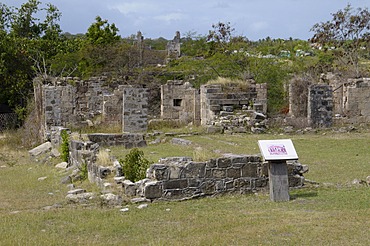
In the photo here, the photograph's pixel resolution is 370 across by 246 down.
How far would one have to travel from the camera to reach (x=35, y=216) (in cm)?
901

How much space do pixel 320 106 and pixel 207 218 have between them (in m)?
15.7

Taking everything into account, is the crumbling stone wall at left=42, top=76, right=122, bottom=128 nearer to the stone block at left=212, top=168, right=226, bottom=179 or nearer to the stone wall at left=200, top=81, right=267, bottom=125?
the stone wall at left=200, top=81, right=267, bottom=125

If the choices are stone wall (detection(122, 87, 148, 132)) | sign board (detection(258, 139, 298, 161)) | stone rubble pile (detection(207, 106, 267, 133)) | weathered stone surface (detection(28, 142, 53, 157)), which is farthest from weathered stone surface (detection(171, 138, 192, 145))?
sign board (detection(258, 139, 298, 161))

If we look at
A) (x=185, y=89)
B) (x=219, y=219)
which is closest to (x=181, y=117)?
(x=185, y=89)

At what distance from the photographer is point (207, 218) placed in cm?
842

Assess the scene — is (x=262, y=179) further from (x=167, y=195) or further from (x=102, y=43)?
(x=102, y=43)

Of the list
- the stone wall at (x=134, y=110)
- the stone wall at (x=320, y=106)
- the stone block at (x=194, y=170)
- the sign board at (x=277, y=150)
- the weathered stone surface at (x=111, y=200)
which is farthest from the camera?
the stone wall at (x=134, y=110)

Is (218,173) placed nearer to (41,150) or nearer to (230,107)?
(41,150)

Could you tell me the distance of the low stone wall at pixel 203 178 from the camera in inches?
391

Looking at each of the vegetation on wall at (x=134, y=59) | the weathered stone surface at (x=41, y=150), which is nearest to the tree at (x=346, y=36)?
the vegetation on wall at (x=134, y=59)

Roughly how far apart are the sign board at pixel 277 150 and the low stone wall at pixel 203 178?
878 millimetres

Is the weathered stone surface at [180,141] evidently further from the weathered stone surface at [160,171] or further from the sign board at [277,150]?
the sign board at [277,150]

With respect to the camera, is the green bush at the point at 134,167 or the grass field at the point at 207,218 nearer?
the grass field at the point at 207,218

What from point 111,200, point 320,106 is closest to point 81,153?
point 111,200
